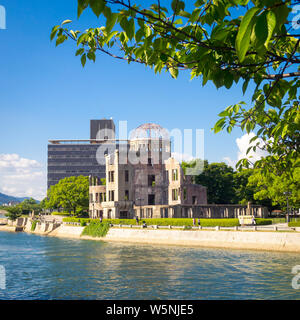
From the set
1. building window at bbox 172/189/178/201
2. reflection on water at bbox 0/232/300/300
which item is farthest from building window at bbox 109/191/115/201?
reflection on water at bbox 0/232/300/300

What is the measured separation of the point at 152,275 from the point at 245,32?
26.4 meters

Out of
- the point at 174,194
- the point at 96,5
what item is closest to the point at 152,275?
the point at 96,5

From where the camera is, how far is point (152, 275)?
27.9 meters

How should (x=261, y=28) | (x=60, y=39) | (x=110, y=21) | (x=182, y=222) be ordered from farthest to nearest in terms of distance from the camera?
(x=182, y=222)
(x=60, y=39)
(x=110, y=21)
(x=261, y=28)

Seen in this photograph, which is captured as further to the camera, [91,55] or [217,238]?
[217,238]

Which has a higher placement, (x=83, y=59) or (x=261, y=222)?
(x=83, y=59)

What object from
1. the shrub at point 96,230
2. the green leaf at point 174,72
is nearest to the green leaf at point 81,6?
the green leaf at point 174,72

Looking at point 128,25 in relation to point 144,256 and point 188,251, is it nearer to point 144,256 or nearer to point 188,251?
point 144,256

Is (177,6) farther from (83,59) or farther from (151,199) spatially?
(151,199)

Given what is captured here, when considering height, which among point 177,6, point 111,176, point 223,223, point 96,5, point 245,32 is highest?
point 111,176

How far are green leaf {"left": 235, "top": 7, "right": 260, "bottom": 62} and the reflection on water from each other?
1922 centimetres

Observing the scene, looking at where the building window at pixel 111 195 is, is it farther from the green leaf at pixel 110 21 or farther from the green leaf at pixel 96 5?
the green leaf at pixel 96 5
